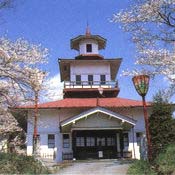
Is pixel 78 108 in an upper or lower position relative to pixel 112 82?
lower

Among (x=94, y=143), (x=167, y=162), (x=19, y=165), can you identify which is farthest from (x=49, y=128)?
(x=167, y=162)

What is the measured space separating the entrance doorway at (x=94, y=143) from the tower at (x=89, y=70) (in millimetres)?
5292

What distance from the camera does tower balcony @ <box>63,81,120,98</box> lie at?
41.7 m

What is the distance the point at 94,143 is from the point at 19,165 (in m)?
18.6

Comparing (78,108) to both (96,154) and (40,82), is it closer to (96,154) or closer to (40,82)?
(96,154)

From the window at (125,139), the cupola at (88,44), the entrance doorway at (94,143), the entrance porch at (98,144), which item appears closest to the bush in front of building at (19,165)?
the entrance porch at (98,144)

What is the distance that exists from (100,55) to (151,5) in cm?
2310

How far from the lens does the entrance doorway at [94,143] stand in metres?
36.4

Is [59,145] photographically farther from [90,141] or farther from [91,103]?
[91,103]

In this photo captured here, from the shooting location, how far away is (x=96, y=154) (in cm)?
3625

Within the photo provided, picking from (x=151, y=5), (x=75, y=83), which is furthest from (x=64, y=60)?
(x=151, y=5)

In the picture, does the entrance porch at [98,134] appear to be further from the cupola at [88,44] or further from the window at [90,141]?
the cupola at [88,44]

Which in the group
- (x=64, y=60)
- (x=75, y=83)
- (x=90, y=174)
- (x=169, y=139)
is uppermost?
(x=64, y=60)

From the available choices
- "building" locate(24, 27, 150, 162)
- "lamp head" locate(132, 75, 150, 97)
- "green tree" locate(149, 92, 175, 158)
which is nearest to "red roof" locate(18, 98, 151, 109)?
"building" locate(24, 27, 150, 162)
